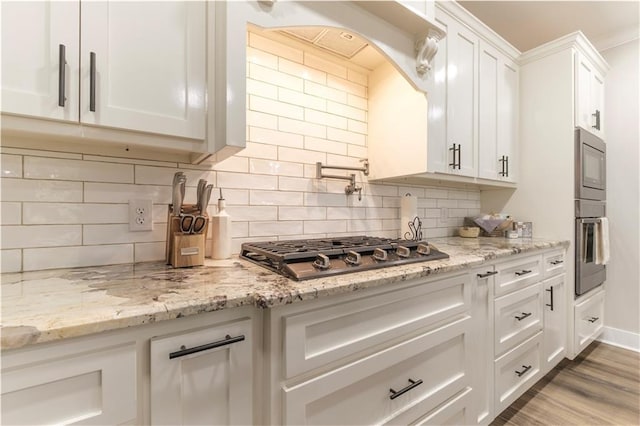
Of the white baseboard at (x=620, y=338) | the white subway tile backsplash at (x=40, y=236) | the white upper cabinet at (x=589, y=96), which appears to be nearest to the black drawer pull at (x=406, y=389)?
the white subway tile backsplash at (x=40, y=236)

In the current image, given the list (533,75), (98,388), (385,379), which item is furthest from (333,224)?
(533,75)

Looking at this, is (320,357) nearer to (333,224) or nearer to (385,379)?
(385,379)

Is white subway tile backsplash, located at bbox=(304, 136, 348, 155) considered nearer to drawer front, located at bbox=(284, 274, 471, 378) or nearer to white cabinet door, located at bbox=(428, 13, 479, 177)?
white cabinet door, located at bbox=(428, 13, 479, 177)

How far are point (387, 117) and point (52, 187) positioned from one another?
5.59ft

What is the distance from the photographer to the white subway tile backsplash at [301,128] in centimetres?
161

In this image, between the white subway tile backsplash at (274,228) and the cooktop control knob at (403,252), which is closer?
the cooktop control knob at (403,252)

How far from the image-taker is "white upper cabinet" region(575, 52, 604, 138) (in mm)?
2246

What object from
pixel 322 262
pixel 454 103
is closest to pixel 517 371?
pixel 322 262

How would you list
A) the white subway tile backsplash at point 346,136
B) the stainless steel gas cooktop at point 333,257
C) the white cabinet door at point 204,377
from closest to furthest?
the white cabinet door at point 204,377 → the stainless steel gas cooktop at point 333,257 → the white subway tile backsplash at point 346,136

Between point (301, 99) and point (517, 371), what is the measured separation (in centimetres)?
202

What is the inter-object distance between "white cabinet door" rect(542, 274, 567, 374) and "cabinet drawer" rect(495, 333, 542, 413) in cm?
12

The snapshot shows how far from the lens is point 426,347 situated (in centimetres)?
118

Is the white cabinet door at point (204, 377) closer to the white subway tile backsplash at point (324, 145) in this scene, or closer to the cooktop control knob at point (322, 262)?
the cooktop control knob at point (322, 262)

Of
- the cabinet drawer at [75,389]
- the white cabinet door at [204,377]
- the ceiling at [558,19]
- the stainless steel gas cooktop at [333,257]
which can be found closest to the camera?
the cabinet drawer at [75,389]
